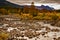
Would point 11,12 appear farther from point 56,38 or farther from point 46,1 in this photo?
point 56,38

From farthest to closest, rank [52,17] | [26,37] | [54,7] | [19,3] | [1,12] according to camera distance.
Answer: [19,3] < [54,7] < [1,12] < [52,17] < [26,37]

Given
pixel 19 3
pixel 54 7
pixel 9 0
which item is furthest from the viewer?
pixel 9 0

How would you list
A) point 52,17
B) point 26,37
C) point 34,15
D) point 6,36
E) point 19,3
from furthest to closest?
point 19,3, point 34,15, point 52,17, point 26,37, point 6,36

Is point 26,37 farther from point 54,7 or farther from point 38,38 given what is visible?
point 54,7

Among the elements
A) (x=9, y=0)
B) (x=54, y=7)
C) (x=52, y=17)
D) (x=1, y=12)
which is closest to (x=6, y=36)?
(x=52, y=17)

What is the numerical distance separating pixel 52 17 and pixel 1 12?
8717 mm

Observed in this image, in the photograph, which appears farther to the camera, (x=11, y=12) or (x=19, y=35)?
(x=11, y=12)

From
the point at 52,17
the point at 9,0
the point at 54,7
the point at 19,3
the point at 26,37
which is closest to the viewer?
the point at 26,37

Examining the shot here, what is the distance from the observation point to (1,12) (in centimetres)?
3278

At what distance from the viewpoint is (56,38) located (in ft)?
48.2

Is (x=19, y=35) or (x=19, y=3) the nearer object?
(x=19, y=35)

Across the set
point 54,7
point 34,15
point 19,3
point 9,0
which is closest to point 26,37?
point 34,15

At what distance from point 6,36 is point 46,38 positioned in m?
2.45

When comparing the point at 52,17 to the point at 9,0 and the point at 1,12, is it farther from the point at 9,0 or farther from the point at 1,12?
the point at 9,0
